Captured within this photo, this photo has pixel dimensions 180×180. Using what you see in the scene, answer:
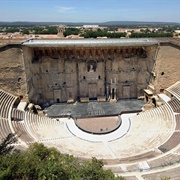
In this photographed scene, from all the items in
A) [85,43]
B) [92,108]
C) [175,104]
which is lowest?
[92,108]

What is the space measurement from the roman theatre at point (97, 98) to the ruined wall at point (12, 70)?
0.12 metres

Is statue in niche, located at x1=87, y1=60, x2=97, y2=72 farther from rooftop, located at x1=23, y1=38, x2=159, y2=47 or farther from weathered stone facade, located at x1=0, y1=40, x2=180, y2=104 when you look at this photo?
rooftop, located at x1=23, y1=38, x2=159, y2=47

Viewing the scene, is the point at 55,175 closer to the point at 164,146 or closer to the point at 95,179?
the point at 95,179

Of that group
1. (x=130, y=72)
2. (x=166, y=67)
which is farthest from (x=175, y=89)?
(x=130, y=72)

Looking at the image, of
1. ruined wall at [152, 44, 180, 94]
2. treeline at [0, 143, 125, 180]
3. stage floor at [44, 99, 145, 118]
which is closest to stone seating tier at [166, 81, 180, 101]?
ruined wall at [152, 44, 180, 94]

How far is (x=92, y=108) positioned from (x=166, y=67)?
12677 mm

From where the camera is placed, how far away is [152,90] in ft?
112

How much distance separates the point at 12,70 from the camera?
96.6 ft

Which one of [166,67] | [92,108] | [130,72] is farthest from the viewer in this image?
[130,72]

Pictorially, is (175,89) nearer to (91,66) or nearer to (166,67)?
(166,67)

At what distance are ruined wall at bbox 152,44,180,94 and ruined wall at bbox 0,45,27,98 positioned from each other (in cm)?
1945

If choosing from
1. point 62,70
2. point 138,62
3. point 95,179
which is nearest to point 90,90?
point 62,70

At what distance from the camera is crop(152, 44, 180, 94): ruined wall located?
105 ft

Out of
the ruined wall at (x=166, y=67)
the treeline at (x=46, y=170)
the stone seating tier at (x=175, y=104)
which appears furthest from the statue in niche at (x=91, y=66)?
the treeline at (x=46, y=170)
